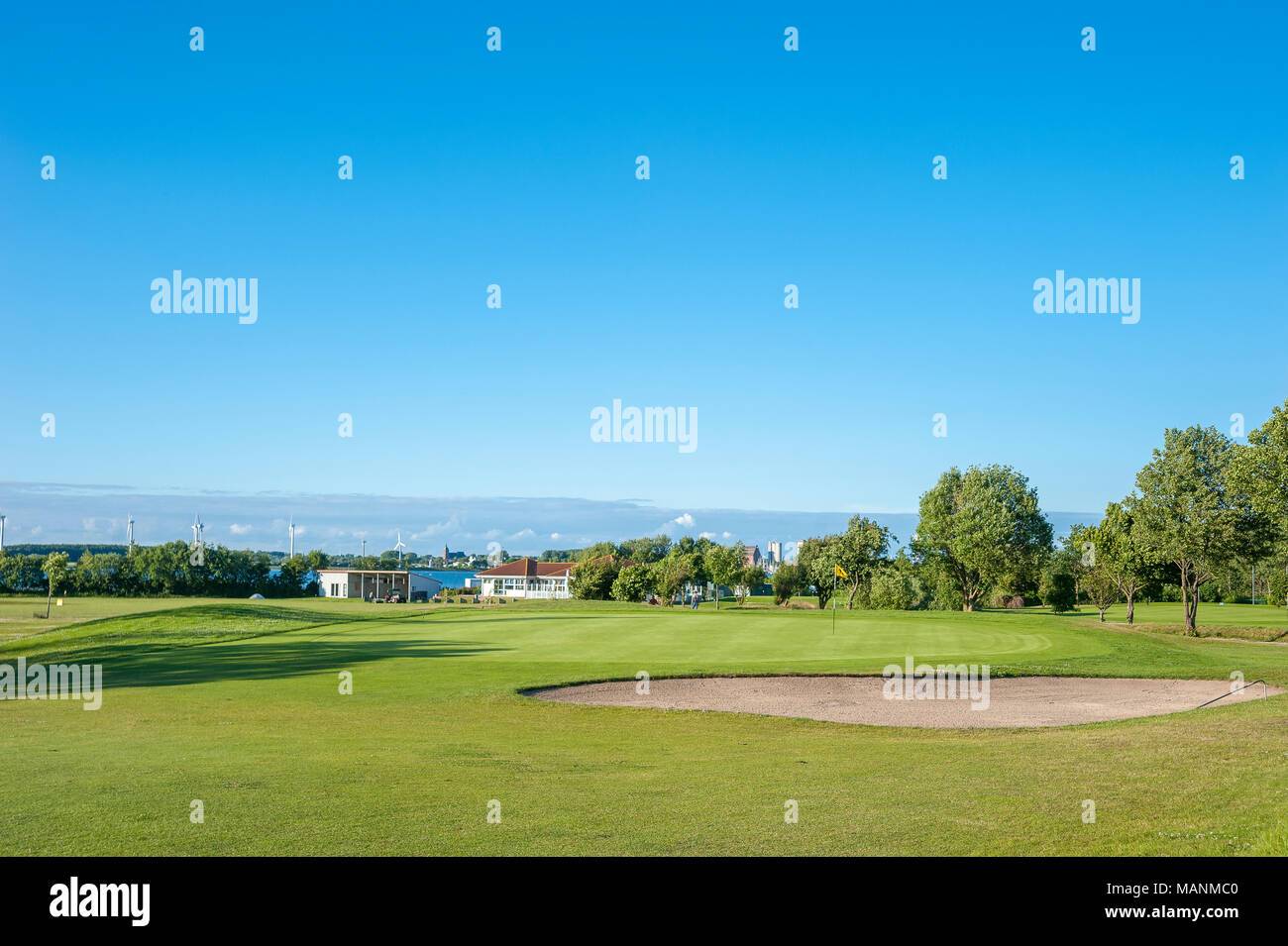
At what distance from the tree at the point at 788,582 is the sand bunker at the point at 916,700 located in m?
76.8

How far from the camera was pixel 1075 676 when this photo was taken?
88.5 feet

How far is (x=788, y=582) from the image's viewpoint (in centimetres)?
10369

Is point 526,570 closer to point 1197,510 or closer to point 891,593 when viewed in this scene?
point 891,593

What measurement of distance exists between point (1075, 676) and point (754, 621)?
23639 millimetres

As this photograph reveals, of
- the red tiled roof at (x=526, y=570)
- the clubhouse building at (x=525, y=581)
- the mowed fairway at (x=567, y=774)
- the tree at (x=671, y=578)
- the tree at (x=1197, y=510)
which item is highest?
the tree at (x=1197, y=510)

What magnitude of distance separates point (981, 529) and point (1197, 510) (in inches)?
1430

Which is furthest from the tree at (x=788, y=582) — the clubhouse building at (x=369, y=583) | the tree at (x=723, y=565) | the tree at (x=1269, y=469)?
the tree at (x=1269, y=469)

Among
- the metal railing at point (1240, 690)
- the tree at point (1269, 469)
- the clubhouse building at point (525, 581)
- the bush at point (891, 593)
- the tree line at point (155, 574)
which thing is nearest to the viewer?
the metal railing at point (1240, 690)

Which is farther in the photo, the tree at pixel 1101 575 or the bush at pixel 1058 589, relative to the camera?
the bush at pixel 1058 589

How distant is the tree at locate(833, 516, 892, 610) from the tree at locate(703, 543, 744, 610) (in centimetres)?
1093

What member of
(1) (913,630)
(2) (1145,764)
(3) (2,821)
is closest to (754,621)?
(1) (913,630)

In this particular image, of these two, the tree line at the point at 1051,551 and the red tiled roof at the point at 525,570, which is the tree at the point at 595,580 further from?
the red tiled roof at the point at 525,570

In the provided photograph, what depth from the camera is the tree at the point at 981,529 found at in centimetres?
8562
